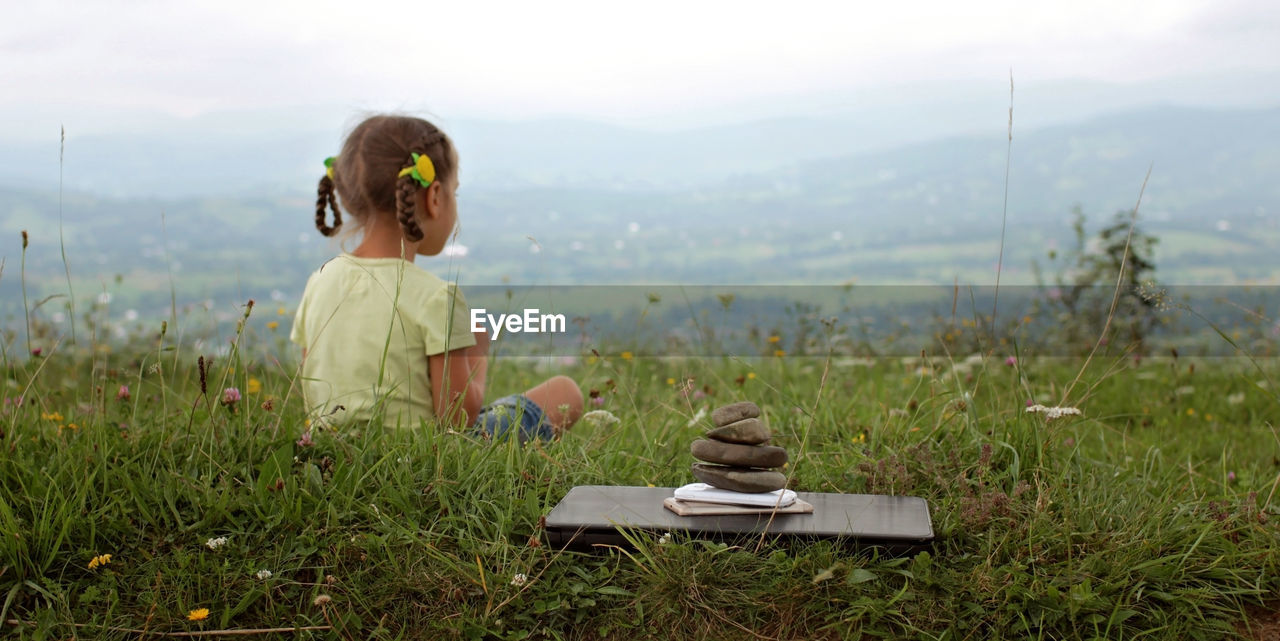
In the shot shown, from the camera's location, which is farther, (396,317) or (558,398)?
(558,398)

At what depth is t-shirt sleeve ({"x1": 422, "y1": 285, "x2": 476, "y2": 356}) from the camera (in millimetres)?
3127

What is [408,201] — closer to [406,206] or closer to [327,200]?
[406,206]

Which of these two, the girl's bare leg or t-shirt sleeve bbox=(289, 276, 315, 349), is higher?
t-shirt sleeve bbox=(289, 276, 315, 349)

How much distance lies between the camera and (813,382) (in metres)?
5.02

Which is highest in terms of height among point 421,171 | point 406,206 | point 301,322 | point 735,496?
point 421,171

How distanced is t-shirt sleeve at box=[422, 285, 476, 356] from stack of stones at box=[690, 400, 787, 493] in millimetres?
1016

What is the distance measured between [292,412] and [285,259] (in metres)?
25.0

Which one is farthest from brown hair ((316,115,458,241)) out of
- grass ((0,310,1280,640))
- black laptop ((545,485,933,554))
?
black laptop ((545,485,933,554))

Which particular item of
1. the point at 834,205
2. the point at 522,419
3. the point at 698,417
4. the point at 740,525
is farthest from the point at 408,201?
the point at 834,205

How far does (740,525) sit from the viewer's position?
239cm

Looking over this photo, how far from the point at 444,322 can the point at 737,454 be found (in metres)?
1.19

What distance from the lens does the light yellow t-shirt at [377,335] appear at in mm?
3150

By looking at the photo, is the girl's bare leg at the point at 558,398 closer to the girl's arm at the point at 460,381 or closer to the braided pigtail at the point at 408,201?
the girl's arm at the point at 460,381

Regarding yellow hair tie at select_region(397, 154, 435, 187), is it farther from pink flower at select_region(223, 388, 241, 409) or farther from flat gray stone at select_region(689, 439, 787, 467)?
flat gray stone at select_region(689, 439, 787, 467)
